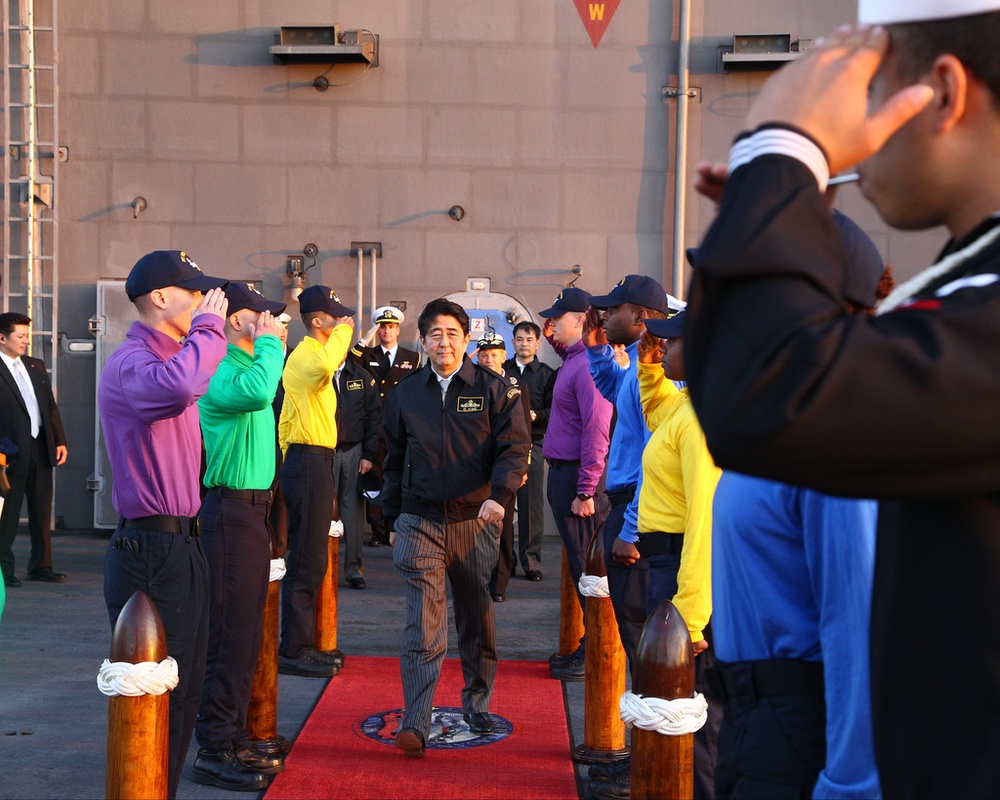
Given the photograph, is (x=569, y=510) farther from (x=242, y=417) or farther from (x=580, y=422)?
(x=242, y=417)

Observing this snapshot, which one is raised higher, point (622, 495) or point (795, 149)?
point (795, 149)

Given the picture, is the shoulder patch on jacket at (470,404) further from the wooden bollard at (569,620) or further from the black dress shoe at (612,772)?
the black dress shoe at (612,772)

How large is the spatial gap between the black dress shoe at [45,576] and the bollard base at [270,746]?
483 centimetres

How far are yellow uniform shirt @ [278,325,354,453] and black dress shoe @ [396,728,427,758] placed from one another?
2445 millimetres

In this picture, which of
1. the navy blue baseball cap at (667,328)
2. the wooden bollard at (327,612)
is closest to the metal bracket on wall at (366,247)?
the wooden bollard at (327,612)

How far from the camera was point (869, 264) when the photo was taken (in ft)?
6.74

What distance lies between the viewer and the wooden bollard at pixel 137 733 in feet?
9.98

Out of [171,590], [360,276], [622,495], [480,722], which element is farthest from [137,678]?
[360,276]

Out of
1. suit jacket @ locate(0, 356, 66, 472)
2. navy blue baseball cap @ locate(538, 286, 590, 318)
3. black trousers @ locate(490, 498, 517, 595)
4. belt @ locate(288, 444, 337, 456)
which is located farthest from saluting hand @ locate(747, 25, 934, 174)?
suit jacket @ locate(0, 356, 66, 472)

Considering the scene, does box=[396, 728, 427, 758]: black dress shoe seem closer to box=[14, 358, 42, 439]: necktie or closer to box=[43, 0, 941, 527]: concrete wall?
box=[14, 358, 42, 439]: necktie

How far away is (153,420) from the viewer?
4.05m

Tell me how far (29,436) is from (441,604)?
5.43 meters

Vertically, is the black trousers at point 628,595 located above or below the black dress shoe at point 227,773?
above

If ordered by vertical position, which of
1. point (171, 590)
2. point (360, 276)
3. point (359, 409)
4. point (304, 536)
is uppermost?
point (360, 276)
